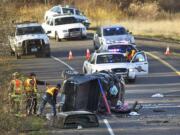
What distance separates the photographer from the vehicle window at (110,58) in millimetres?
31766

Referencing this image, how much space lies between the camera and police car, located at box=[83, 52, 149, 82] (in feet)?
102

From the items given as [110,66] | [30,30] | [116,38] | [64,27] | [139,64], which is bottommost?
[64,27]

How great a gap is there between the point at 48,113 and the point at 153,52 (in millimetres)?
21574

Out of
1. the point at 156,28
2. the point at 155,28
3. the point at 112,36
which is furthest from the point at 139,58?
the point at 156,28

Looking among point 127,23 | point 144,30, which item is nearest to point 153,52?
point 144,30

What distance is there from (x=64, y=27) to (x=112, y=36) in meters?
Result: 9.16

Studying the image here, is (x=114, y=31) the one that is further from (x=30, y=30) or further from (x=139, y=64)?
(x=139, y=64)

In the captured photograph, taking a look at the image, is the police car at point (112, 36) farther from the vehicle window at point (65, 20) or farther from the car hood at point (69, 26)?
the vehicle window at point (65, 20)

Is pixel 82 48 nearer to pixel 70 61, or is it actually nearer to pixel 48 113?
pixel 70 61

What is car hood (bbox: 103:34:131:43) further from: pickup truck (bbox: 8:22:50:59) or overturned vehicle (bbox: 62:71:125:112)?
overturned vehicle (bbox: 62:71:125:112)

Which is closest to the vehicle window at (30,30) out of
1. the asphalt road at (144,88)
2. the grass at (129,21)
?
the asphalt road at (144,88)

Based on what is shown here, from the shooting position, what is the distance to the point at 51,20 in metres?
52.8

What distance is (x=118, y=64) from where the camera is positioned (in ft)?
103

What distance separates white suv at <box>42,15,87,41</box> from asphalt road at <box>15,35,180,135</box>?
55cm
